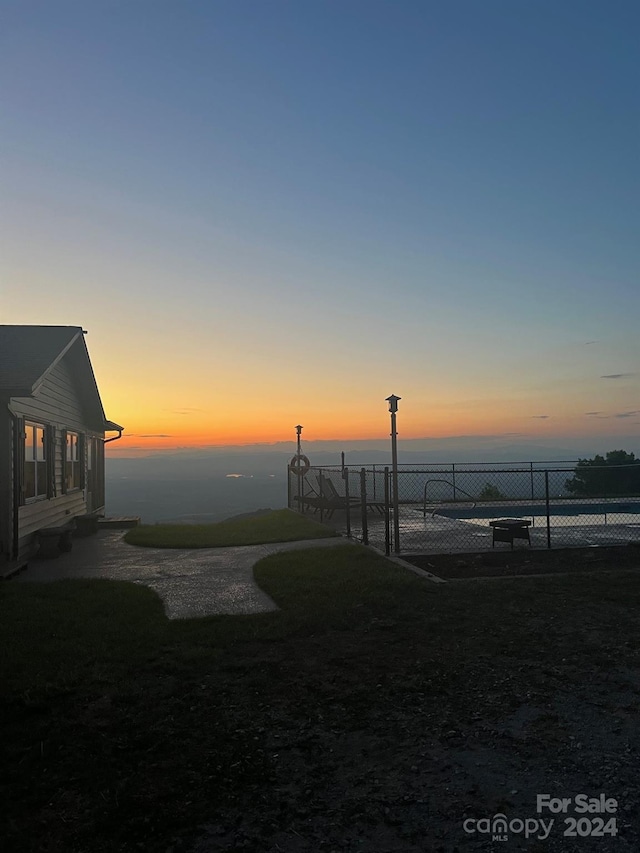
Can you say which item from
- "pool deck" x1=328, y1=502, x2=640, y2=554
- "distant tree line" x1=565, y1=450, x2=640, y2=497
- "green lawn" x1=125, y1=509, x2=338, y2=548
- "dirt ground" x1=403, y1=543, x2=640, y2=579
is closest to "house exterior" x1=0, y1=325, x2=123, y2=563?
"green lawn" x1=125, y1=509, x2=338, y2=548

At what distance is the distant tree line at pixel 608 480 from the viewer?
75.3ft

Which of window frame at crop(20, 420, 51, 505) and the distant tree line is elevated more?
window frame at crop(20, 420, 51, 505)

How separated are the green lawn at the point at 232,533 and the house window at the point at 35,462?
2.27 meters

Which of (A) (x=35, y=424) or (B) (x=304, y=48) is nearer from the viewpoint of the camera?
(B) (x=304, y=48)

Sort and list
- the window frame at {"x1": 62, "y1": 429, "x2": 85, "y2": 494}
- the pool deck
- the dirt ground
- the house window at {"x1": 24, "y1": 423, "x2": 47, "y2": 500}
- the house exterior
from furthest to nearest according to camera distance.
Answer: the window frame at {"x1": 62, "y1": 429, "x2": 85, "y2": 494} → the house window at {"x1": 24, "y1": 423, "x2": 47, "y2": 500} → the pool deck → the house exterior → the dirt ground

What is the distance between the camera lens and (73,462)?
647 inches

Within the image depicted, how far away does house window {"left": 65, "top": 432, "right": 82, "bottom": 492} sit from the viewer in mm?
15622

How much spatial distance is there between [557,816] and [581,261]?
14686 mm

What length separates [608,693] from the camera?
430 centimetres

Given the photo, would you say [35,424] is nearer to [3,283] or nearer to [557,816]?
[3,283]

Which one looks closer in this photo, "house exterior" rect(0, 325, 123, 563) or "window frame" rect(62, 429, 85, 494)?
"house exterior" rect(0, 325, 123, 563)

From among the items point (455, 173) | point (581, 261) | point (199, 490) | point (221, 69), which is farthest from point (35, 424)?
point (199, 490)

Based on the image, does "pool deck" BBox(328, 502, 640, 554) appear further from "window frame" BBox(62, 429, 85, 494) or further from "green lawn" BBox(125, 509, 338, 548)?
"window frame" BBox(62, 429, 85, 494)

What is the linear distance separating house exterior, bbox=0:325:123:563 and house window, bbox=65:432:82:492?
0.05 ft
